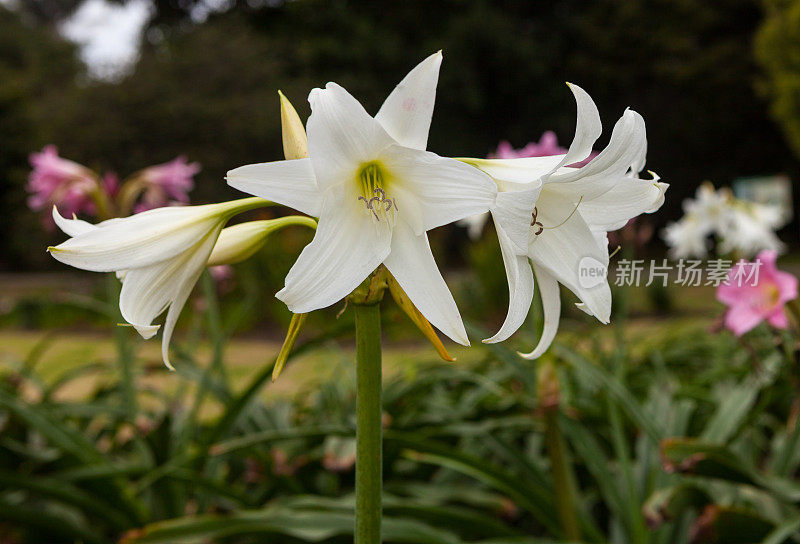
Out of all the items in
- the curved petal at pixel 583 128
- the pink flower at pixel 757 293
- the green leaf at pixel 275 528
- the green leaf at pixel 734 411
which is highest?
the pink flower at pixel 757 293

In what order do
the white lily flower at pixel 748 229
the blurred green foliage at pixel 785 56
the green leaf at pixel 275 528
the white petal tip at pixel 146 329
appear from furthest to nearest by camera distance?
the blurred green foliage at pixel 785 56 < the white lily flower at pixel 748 229 < the green leaf at pixel 275 528 < the white petal tip at pixel 146 329

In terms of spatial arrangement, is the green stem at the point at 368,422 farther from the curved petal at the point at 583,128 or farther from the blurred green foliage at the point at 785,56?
the blurred green foliage at the point at 785,56

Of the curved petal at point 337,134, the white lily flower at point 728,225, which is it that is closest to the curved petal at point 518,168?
the curved petal at point 337,134

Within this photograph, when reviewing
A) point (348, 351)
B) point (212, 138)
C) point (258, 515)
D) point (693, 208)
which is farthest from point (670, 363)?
point (212, 138)

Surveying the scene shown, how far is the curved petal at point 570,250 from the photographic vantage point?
0.77 m

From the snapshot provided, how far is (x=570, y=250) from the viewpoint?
2.57ft

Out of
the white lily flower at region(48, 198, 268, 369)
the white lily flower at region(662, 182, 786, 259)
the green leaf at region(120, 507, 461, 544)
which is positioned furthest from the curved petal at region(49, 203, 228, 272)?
the white lily flower at region(662, 182, 786, 259)

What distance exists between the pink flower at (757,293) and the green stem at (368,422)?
1.09 metres

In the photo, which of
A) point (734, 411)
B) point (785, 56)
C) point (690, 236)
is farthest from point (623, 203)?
point (785, 56)

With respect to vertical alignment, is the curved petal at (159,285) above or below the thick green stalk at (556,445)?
above

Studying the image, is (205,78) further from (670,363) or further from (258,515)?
(258,515)

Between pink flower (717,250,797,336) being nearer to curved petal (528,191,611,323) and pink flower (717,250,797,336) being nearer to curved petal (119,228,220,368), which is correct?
curved petal (528,191,611,323)

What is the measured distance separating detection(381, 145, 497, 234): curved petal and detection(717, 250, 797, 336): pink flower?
1.06 m

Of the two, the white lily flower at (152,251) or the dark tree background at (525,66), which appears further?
the dark tree background at (525,66)
